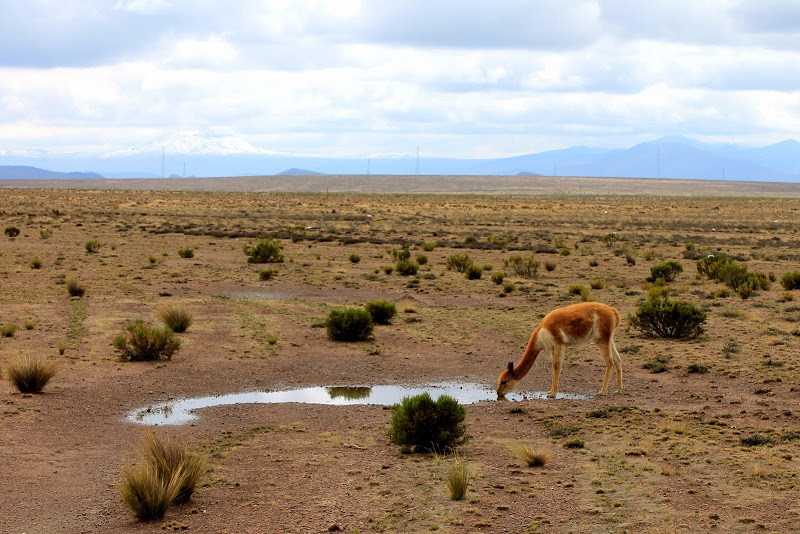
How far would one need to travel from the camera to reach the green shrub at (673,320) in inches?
730

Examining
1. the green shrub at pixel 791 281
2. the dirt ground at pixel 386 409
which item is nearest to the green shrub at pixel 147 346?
the dirt ground at pixel 386 409

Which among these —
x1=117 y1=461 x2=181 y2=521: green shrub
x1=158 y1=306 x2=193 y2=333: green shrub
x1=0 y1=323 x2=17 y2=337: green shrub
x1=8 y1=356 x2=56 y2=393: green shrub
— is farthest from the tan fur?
x1=0 y1=323 x2=17 y2=337: green shrub

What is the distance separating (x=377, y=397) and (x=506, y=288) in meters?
12.7

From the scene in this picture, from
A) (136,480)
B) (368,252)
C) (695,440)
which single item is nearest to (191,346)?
(136,480)

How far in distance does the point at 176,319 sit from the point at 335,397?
6.32 meters

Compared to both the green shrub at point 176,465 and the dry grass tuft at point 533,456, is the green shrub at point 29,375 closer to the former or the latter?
the green shrub at point 176,465

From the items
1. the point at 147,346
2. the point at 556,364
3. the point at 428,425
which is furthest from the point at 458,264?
the point at 428,425

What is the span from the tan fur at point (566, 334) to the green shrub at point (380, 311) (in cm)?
759

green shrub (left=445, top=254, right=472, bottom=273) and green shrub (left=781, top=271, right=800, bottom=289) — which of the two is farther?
green shrub (left=445, top=254, right=472, bottom=273)

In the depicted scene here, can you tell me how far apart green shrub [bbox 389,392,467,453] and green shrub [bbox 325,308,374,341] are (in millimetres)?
7893

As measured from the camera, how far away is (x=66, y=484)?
9.58 m

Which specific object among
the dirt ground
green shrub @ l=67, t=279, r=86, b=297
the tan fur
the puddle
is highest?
the tan fur

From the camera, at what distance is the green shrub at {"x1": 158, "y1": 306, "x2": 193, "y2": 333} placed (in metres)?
19.4

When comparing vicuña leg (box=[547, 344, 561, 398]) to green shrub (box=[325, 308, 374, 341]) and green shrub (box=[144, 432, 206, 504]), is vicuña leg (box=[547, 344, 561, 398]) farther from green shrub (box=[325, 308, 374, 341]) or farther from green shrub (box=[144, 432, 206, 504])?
green shrub (box=[325, 308, 374, 341])
